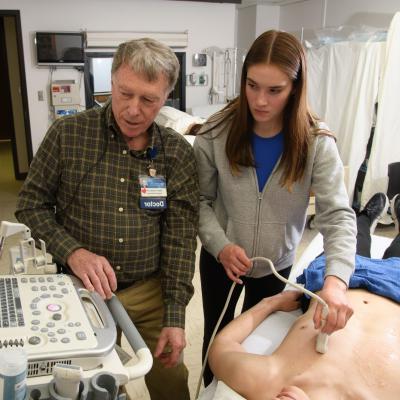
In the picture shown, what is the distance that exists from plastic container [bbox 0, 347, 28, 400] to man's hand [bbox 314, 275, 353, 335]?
77 centimetres

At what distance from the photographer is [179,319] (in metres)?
1.26

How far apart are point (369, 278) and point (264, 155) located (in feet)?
1.95

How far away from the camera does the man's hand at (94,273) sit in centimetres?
106

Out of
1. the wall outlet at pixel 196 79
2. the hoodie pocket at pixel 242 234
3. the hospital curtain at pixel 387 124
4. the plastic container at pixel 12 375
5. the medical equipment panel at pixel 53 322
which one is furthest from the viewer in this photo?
the wall outlet at pixel 196 79

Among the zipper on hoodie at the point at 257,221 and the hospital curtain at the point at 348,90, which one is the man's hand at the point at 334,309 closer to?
the zipper on hoodie at the point at 257,221

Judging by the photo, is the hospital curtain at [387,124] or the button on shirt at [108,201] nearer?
the button on shirt at [108,201]

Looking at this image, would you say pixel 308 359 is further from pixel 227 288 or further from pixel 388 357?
pixel 227 288

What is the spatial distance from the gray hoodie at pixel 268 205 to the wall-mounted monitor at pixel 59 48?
11.4 ft

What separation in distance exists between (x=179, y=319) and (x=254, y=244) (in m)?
0.35

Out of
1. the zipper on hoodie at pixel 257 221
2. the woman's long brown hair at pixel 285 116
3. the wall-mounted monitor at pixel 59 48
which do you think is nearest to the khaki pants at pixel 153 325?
the zipper on hoodie at pixel 257 221

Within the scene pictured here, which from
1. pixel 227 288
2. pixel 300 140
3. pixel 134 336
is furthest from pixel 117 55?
pixel 227 288

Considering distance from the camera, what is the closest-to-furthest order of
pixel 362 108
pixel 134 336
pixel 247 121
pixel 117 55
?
pixel 134 336 → pixel 117 55 → pixel 247 121 → pixel 362 108

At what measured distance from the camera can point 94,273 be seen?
3.51ft

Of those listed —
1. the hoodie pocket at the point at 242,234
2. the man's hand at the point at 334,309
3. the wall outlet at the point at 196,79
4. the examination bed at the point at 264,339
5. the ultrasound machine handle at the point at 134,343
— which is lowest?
the examination bed at the point at 264,339
